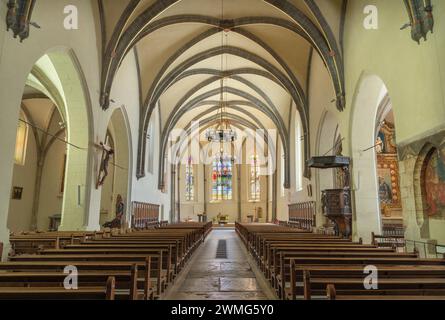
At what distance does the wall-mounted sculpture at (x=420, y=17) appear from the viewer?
702 cm

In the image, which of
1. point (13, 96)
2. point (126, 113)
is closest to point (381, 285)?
point (13, 96)

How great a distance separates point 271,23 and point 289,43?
2143 mm

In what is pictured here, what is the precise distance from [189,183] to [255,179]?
7.23 meters

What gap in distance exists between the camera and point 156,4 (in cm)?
1291

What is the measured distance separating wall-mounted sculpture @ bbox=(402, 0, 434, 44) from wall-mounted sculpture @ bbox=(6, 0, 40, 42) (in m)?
8.42

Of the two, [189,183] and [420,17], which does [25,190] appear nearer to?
[189,183]

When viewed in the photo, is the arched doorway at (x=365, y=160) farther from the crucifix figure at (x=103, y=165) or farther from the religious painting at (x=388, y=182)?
the crucifix figure at (x=103, y=165)

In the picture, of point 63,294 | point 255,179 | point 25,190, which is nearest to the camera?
point 63,294

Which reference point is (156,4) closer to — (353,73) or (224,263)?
(353,73)

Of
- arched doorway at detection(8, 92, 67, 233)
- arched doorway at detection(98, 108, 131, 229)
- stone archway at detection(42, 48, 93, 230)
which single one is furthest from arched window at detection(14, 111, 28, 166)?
stone archway at detection(42, 48, 93, 230)

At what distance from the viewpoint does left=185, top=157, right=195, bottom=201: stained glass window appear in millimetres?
36094

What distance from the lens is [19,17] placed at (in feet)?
23.8

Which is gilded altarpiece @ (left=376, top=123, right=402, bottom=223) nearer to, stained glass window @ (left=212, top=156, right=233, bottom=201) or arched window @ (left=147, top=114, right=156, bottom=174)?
arched window @ (left=147, top=114, right=156, bottom=174)

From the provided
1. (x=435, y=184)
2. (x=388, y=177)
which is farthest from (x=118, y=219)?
(x=388, y=177)
